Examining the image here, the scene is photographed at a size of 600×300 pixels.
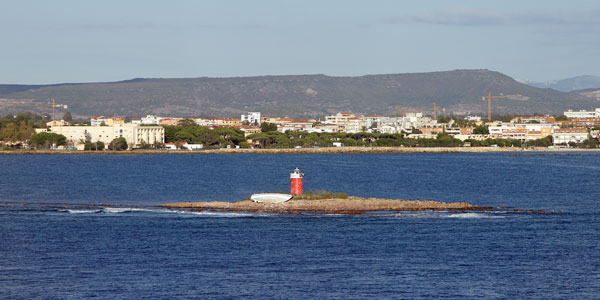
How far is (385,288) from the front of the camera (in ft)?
73.1

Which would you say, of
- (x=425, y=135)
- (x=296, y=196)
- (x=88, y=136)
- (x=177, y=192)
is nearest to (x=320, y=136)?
(x=425, y=135)

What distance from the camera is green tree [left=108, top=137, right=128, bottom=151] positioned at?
13675cm

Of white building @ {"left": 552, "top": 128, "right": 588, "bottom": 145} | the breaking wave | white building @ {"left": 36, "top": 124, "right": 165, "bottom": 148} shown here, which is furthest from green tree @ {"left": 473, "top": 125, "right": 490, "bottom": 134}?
Result: the breaking wave

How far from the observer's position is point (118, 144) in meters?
137

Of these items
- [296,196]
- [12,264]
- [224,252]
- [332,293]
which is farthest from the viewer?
[296,196]

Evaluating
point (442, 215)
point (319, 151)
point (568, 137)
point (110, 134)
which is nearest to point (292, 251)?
point (442, 215)

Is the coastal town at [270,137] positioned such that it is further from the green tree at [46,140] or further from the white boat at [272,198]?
the white boat at [272,198]

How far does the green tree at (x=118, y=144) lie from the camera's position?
137 meters

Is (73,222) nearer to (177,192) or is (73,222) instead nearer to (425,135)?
(177,192)

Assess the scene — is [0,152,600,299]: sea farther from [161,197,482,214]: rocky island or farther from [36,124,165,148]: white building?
[36,124,165,148]: white building

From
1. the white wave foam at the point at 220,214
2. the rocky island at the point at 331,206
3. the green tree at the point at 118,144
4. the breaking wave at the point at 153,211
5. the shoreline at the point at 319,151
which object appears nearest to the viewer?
the white wave foam at the point at 220,214

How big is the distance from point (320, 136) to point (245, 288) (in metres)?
143

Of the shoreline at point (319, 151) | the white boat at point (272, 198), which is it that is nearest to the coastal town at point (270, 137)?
the shoreline at point (319, 151)

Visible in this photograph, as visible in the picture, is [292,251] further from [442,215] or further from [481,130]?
[481,130]
